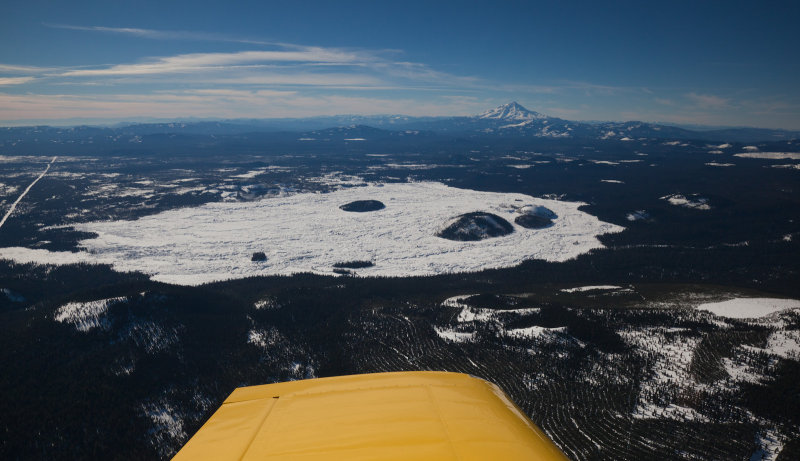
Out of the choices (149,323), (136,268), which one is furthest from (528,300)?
(136,268)

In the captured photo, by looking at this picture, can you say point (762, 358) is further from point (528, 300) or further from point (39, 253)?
point (39, 253)

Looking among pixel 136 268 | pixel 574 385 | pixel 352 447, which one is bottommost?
pixel 136 268

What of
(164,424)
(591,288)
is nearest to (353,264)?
(591,288)

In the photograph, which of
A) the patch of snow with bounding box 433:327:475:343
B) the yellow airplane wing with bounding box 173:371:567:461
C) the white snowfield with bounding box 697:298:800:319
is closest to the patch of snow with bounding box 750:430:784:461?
the patch of snow with bounding box 433:327:475:343

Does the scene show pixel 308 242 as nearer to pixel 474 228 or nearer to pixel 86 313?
pixel 474 228

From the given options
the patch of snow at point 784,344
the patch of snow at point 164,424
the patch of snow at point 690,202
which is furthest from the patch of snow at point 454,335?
the patch of snow at point 690,202

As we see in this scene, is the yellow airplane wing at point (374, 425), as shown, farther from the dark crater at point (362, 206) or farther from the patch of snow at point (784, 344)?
the dark crater at point (362, 206)

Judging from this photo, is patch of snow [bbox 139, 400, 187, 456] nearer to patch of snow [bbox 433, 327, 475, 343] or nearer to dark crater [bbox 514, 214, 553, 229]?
patch of snow [bbox 433, 327, 475, 343]

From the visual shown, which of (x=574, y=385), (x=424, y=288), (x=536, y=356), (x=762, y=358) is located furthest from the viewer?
(x=424, y=288)
